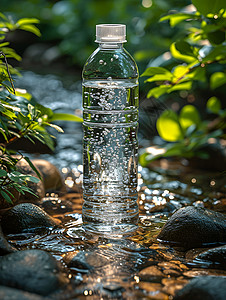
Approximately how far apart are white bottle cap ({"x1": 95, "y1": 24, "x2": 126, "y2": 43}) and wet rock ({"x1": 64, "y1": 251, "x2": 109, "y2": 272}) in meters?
0.88

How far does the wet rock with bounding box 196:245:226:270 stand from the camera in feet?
5.41

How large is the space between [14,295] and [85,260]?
391mm

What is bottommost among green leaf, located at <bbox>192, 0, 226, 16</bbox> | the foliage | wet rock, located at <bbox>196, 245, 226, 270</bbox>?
wet rock, located at <bbox>196, 245, 226, 270</bbox>

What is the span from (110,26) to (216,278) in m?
1.07

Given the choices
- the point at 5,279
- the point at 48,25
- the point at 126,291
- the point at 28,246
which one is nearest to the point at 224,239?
the point at 126,291

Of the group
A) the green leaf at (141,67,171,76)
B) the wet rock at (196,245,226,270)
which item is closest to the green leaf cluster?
the green leaf at (141,67,171,76)

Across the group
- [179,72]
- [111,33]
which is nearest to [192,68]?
[179,72]

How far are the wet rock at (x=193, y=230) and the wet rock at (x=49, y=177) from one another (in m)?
0.91

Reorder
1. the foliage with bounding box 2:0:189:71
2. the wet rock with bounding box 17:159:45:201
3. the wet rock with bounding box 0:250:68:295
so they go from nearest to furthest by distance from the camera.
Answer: the wet rock with bounding box 0:250:68:295 → the wet rock with bounding box 17:159:45:201 → the foliage with bounding box 2:0:189:71

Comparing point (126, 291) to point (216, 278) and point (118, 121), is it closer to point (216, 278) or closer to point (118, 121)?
point (216, 278)

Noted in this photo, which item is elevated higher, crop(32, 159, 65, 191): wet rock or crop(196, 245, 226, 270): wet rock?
crop(32, 159, 65, 191): wet rock

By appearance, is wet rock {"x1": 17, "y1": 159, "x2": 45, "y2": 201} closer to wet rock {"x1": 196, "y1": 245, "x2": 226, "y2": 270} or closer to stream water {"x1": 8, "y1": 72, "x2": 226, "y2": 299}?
stream water {"x1": 8, "y1": 72, "x2": 226, "y2": 299}

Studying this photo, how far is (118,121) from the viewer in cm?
204

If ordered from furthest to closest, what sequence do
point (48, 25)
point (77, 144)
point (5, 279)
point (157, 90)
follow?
point (48, 25) < point (77, 144) < point (157, 90) < point (5, 279)
